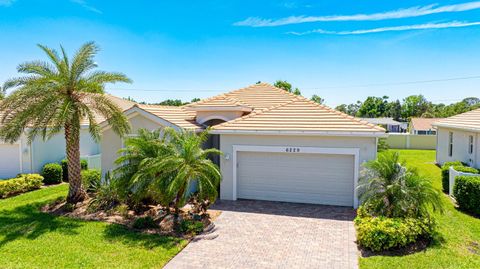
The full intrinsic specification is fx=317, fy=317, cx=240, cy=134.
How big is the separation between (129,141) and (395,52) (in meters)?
22.2

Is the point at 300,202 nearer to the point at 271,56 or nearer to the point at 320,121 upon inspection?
the point at 320,121

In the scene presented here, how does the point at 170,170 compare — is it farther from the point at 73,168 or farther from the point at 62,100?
the point at 62,100

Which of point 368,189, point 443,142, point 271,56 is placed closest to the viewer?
point 368,189

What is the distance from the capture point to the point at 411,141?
38.9 metres

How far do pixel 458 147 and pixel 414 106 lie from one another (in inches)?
3087

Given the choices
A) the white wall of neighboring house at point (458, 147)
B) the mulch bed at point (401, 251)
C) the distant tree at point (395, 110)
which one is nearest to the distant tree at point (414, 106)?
the distant tree at point (395, 110)

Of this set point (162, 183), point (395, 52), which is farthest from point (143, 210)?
point (395, 52)

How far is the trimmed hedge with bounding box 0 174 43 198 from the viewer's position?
50.2ft

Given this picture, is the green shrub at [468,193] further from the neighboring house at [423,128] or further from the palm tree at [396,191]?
the neighboring house at [423,128]

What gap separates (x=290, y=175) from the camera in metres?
13.7

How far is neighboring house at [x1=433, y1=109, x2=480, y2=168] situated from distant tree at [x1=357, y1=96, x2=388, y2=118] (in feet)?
235

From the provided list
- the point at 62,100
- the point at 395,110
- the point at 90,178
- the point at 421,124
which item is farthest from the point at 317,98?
the point at 62,100

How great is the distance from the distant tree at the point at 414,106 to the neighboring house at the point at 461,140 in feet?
238

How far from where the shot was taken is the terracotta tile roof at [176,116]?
14.9 metres
